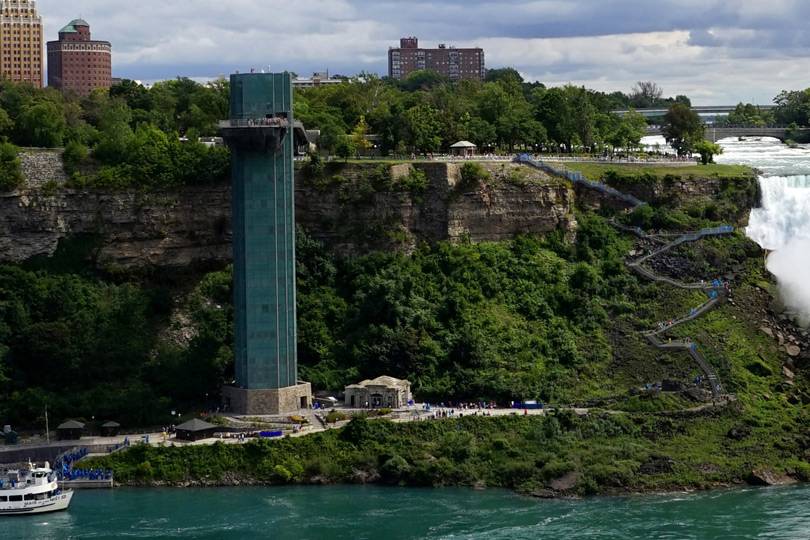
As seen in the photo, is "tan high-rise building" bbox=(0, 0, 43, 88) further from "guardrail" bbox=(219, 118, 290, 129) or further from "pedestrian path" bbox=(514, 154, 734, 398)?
"guardrail" bbox=(219, 118, 290, 129)

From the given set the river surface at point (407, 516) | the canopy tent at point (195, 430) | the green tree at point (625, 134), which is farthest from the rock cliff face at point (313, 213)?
the green tree at point (625, 134)

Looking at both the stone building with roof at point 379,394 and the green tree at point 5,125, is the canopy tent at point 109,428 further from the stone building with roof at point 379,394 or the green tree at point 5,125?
the green tree at point 5,125

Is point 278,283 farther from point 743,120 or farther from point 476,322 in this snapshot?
point 743,120

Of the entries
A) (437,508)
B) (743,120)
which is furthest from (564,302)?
(743,120)

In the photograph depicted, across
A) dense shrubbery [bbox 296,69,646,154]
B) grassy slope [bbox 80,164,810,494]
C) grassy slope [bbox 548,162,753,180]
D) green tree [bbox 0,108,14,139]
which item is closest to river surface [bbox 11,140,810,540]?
grassy slope [bbox 80,164,810,494]

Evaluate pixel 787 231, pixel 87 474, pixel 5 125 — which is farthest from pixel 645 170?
pixel 87 474

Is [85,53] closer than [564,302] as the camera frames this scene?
No
